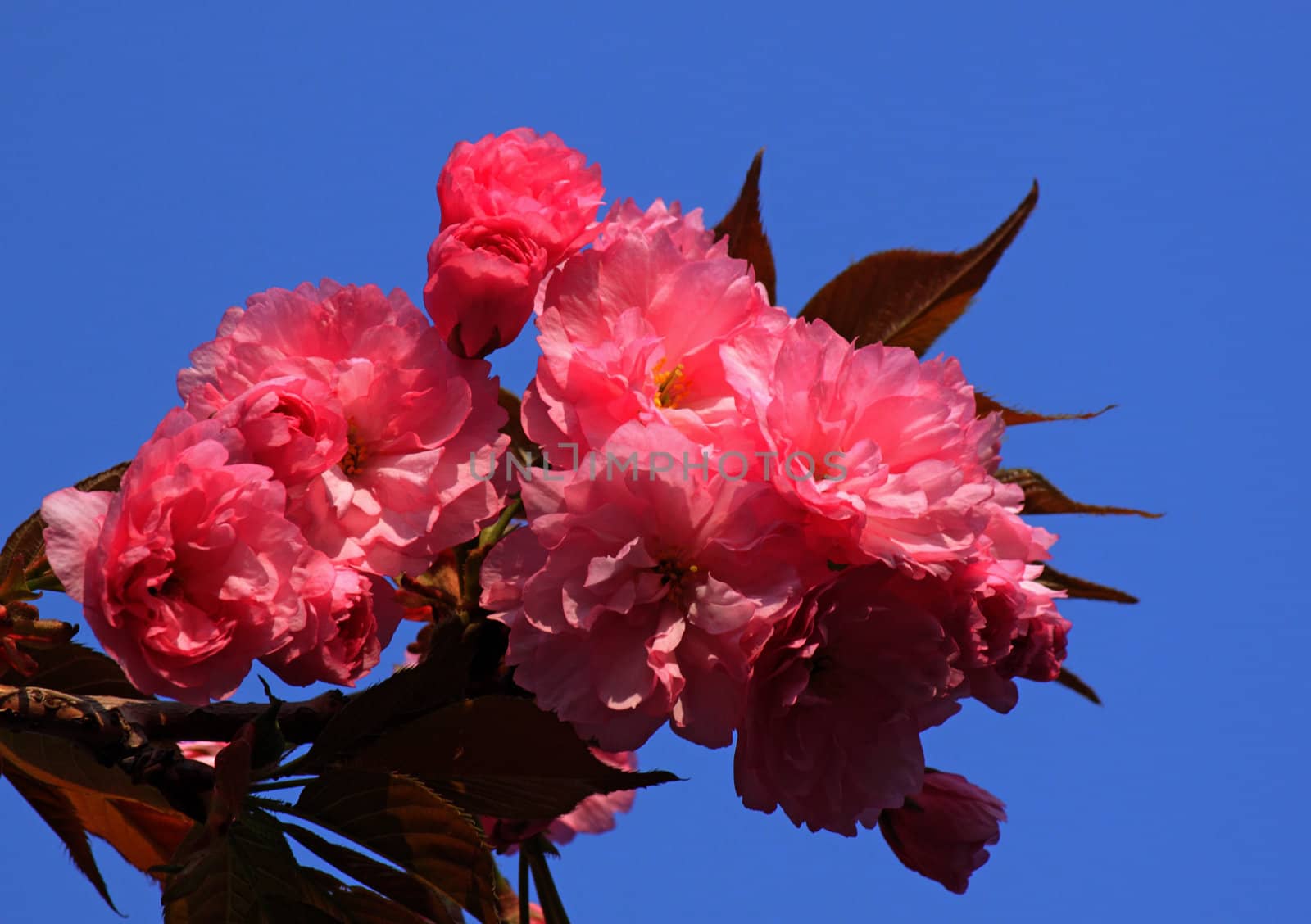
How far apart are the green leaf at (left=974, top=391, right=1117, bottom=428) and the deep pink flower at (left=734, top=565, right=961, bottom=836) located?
0.61 feet

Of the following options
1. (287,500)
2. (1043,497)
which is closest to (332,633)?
(287,500)

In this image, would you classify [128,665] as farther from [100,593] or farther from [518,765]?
[518,765]

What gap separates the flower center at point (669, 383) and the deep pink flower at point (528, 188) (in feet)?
0.23

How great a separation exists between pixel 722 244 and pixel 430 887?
0.31 meters

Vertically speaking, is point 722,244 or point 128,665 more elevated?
point 722,244

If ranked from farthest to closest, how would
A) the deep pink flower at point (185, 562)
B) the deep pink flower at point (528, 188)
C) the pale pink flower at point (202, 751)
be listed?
the pale pink flower at point (202, 751) → the deep pink flower at point (528, 188) → the deep pink flower at point (185, 562)

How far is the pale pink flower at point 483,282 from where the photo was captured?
0.58m

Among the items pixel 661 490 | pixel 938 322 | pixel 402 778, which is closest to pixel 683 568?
pixel 661 490

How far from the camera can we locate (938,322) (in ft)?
2.38

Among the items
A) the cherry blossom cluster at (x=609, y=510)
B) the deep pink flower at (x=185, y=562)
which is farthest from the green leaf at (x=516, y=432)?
the deep pink flower at (x=185, y=562)

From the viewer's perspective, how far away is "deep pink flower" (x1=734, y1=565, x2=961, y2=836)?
1.71ft

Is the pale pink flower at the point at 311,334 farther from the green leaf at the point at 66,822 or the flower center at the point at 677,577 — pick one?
the green leaf at the point at 66,822

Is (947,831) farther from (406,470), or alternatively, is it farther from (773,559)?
(406,470)

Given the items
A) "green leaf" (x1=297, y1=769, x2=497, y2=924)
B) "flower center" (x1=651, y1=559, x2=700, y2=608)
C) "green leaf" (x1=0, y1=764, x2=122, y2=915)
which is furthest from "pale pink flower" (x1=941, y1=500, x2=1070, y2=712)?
"green leaf" (x1=0, y1=764, x2=122, y2=915)
